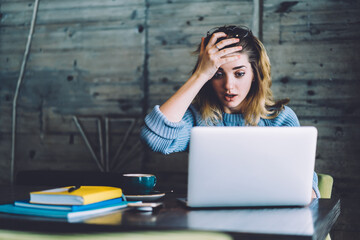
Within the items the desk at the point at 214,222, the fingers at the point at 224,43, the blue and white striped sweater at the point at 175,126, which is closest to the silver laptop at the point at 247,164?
the desk at the point at 214,222

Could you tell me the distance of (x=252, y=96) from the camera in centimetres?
A: 218

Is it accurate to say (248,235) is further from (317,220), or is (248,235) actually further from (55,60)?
(55,60)

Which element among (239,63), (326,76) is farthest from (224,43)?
(326,76)

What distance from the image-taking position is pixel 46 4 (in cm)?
354

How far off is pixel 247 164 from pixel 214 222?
22cm

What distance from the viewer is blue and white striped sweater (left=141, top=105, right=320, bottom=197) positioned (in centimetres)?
191

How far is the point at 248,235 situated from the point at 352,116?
2234 millimetres

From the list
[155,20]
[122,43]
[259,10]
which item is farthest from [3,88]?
[259,10]

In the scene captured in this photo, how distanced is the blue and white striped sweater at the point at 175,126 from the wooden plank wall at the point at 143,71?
0.90 meters

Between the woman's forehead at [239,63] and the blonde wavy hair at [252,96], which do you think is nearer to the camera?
the woman's forehead at [239,63]

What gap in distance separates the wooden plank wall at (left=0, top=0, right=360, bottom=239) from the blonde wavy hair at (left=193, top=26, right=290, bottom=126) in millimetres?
832

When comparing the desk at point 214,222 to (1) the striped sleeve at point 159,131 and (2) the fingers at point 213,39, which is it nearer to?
(1) the striped sleeve at point 159,131

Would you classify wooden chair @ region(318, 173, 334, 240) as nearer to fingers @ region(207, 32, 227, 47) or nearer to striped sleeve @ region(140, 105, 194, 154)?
striped sleeve @ region(140, 105, 194, 154)

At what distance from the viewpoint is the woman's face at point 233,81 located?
6.63 ft
